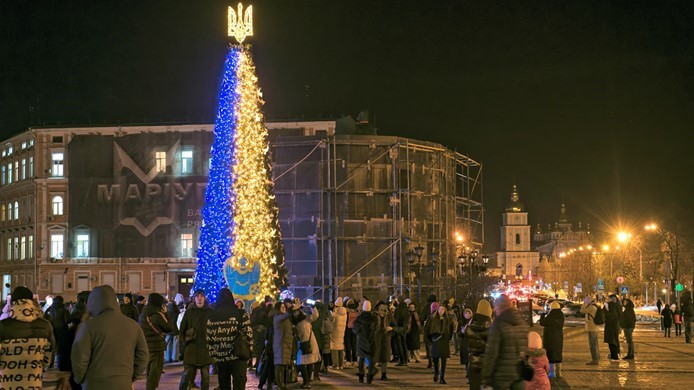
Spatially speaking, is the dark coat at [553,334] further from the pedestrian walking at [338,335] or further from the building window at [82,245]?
the building window at [82,245]

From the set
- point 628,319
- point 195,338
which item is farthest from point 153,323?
point 628,319

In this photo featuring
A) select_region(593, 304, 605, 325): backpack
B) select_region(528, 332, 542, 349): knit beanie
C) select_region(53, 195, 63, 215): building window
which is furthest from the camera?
select_region(53, 195, 63, 215): building window

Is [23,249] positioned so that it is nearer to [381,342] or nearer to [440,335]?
[381,342]

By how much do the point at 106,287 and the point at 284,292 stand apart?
965 inches

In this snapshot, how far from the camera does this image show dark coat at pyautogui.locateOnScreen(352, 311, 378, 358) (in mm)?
19578

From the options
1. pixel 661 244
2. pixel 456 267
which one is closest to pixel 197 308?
pixel 456 267

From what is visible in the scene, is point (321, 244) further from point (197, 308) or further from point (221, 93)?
point (197, 308)

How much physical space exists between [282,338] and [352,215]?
113 feet

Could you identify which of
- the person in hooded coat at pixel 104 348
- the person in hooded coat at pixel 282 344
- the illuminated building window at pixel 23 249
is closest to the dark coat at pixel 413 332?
the person in hooded coat at pixel 282 344

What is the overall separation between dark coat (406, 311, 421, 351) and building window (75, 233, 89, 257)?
4182cm

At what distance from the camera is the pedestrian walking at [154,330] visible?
15.3 metres

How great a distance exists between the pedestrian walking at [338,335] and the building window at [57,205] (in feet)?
147

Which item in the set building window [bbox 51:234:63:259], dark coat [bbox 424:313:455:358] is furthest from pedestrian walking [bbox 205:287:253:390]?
building window [bbox 51:234:63:259]

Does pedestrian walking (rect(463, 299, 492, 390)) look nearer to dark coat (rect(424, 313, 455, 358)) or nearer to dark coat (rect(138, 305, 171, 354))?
dark coat (rect(138, 305, 171, 354))
